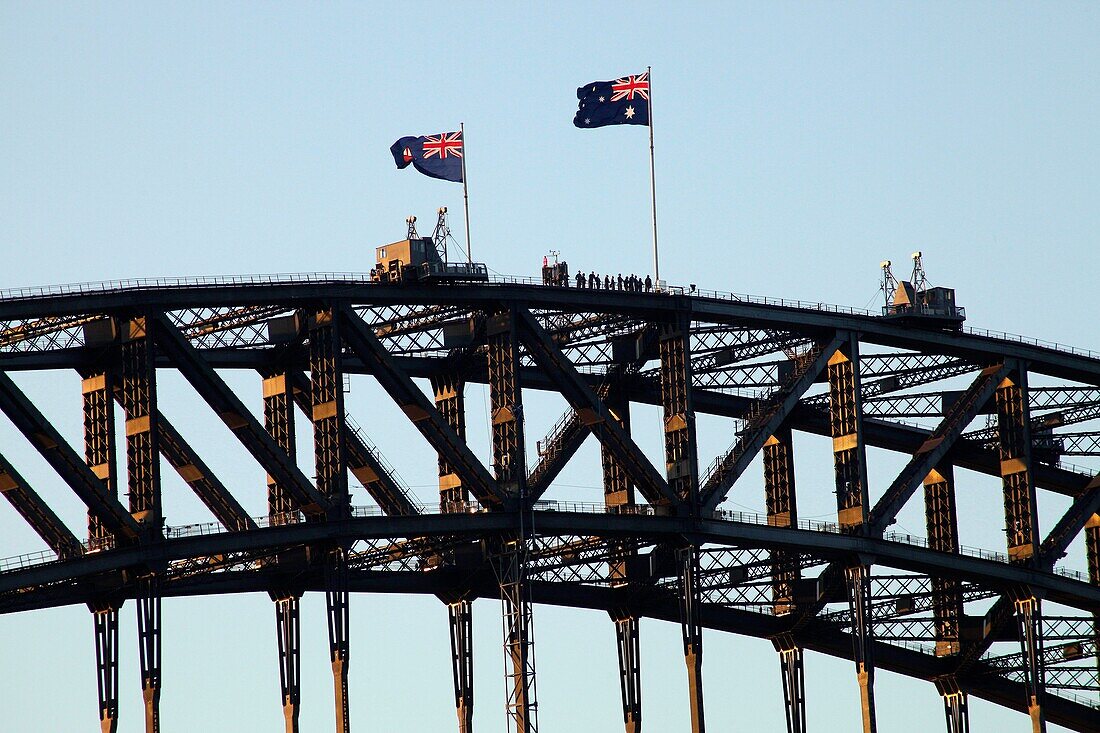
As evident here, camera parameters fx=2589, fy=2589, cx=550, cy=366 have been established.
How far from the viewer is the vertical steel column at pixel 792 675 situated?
138m

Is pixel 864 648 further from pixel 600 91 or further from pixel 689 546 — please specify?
pixel 600 91

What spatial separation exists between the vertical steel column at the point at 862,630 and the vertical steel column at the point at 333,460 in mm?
27598

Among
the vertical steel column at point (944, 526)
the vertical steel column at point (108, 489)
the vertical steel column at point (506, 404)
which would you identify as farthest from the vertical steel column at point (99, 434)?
the vertical steel column at point (944, 526)

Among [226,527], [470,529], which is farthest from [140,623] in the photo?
[470,529]

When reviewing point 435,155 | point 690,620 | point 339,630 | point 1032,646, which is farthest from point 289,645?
point 1032,646

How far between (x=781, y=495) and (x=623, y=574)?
10720 mm

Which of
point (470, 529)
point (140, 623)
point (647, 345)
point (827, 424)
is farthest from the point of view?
point (827, 424)

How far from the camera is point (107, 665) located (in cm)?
11350

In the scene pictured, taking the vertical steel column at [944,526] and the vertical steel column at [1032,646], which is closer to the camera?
the vertical steel column at [1032,646]

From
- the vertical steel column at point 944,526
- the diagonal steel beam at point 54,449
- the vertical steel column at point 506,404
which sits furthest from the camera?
the vertical steel column at point 944,526

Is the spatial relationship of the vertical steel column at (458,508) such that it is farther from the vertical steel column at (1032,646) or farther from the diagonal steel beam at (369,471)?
the vertical steel column at (1032,646)

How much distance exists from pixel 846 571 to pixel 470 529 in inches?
873

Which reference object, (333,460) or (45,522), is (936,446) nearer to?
(333,460)

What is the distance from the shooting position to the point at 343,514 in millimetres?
118688
